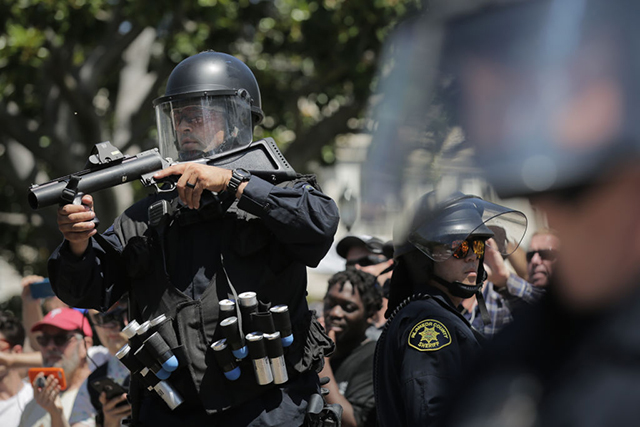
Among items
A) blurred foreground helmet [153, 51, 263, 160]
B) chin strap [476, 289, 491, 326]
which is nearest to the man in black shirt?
chin strap [476, 289, 491, 326]

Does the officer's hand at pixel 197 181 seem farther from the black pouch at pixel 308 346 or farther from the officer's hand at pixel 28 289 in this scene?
the officer's hand at pixel 28 289

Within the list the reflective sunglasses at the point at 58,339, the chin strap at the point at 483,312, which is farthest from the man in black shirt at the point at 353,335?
the reflective sunglasses at the point at 58,339

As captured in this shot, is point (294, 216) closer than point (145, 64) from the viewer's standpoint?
Yes

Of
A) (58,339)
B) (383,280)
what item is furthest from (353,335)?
(58,339)

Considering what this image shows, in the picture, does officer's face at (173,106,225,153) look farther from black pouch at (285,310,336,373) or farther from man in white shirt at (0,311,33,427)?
man in white shirt at (0,311,33,427)

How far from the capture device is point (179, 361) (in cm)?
252

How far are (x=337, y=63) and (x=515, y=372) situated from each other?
339 inches

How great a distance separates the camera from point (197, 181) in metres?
2.51

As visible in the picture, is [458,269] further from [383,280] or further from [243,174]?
[383,280]

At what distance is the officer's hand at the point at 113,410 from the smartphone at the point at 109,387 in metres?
0.03

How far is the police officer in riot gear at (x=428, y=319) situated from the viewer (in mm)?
2293

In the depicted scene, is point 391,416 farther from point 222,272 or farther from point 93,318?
point 93,318

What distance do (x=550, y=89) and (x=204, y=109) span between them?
86.0 inches

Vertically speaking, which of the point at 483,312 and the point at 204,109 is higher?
the point at 204,109
